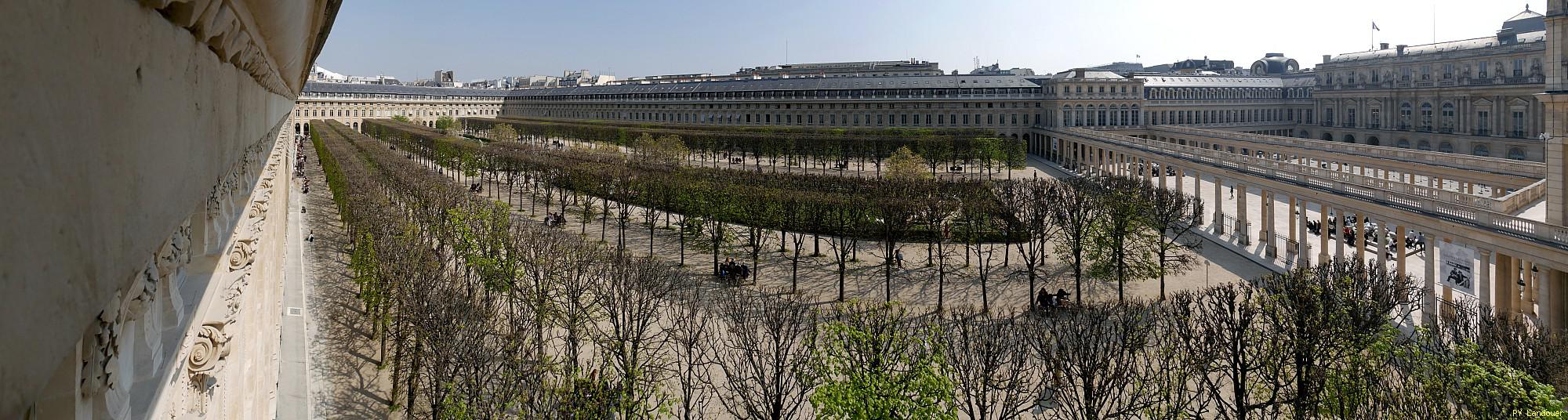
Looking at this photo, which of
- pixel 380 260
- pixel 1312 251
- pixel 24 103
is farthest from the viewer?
pixel 1312 251

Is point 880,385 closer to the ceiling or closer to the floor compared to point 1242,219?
closer to the floor

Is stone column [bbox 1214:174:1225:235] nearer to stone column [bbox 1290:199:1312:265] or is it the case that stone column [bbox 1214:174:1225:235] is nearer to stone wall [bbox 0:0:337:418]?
stone column [bbox 1290:199:1312:265]

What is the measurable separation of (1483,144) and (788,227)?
58.1 meters

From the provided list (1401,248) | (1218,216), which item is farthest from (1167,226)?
(1218,216)

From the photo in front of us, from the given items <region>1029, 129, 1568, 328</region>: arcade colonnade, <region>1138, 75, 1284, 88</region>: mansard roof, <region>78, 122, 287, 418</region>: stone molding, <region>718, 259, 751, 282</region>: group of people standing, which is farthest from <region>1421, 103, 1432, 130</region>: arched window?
<region>78, 122, 287, 418</region>: stone molding

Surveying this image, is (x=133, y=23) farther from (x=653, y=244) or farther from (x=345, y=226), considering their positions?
(x=345, y=226)

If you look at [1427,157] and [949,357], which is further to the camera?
[1427,157]

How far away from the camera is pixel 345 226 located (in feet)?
113

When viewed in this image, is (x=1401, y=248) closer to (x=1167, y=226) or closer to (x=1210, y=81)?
(x=1167, y=226)

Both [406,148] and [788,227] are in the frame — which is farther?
[406,148]

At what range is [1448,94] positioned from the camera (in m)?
63.6

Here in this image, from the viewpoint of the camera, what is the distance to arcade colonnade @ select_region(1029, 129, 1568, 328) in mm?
18047

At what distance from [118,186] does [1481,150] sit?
259ft

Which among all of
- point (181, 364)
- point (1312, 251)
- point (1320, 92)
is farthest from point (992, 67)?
point (181, 364)
